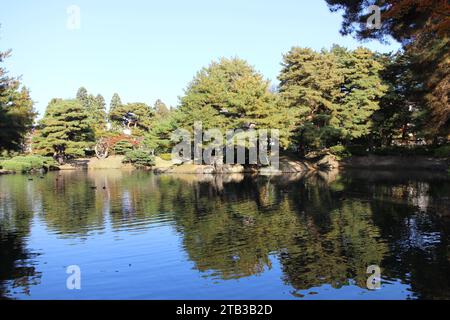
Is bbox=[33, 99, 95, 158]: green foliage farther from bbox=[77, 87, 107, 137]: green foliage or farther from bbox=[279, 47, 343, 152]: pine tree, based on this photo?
bbox=[279, 47, 343, 152]: pine tree

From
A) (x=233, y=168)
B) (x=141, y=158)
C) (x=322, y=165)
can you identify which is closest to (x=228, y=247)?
(x=233, y=168)

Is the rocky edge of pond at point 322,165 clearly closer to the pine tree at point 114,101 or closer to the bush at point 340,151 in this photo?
the bush at point 340,151

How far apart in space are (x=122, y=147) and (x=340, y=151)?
3070 centimetres

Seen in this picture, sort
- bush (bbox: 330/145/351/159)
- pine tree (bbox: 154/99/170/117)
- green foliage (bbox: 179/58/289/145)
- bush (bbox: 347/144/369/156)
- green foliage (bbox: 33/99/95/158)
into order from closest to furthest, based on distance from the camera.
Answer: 1. green foliage (bbox: 179/58/289/145)
2. bush (bbox: 330/145/351/159)
3. bush (bbox: 347/144/369/156)
4. green foliage (bbox: 33/99/95/158)
5. pine tree (bbox: 154/99/170/117)

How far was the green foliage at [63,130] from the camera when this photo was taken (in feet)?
177

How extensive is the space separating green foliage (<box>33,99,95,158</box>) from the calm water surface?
→ 33020mm

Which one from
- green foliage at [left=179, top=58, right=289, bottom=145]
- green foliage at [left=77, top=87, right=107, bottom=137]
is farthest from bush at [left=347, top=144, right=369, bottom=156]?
green foliage at [left=77, top=87, right=107, bottom=137]

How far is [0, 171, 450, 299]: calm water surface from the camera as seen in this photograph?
8.60m

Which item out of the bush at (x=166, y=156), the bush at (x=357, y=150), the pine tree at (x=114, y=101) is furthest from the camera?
the pine tree at (x=114, y=101)

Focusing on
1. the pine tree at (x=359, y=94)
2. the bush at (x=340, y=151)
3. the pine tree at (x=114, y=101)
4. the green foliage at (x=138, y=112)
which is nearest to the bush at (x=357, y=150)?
the bush at (x=340, y=151)

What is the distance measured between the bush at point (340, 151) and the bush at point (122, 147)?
28595 millimetres

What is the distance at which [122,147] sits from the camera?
62.0 metres
